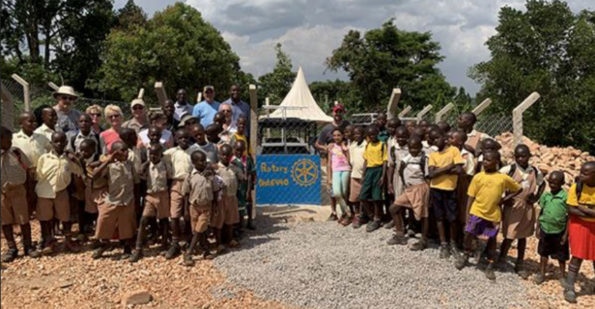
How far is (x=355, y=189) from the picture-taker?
20.9ft

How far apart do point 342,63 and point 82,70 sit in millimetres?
17599

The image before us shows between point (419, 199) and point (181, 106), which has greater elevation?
point (181, 106)

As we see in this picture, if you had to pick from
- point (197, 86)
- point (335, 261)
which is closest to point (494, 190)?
point (335, 261)

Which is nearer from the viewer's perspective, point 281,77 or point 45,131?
point 45,131

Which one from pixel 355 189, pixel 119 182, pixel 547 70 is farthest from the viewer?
pixel 547 70

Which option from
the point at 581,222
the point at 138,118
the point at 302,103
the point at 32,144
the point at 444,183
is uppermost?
the point at 302,103

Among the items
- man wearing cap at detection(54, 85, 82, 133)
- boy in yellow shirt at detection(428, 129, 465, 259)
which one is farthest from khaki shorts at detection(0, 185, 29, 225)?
boy in yellow shirt at detection(428, 129, 465, 259)

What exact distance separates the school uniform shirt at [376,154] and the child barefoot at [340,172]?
499mm

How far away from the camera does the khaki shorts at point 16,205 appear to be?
480 cm

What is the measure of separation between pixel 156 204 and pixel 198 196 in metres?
0.56

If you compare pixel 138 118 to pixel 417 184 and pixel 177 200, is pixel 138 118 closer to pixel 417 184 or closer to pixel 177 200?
pixel 177 200

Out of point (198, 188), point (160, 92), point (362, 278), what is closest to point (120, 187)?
point (198, 188)

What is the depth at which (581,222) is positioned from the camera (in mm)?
4520

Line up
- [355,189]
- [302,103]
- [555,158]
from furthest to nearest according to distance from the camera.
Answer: [302,103]
[555,158]
[355,189]
